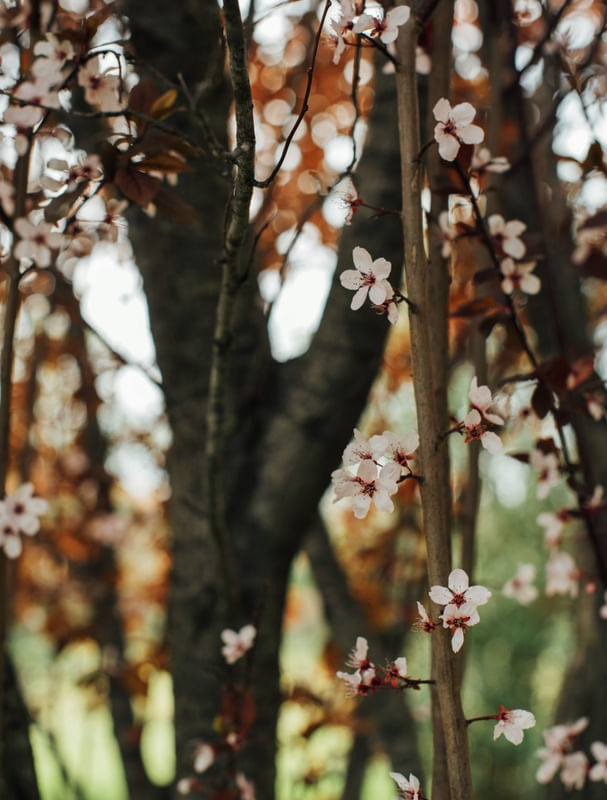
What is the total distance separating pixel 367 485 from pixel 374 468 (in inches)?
0.7

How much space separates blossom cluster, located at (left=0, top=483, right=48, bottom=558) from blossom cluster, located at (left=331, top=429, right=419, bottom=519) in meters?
0.55

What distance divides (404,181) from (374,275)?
0.10 m

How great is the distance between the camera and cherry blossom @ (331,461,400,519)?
72 cm

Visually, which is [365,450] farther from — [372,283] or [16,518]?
[16,518]

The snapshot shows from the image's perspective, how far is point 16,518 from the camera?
1.11m

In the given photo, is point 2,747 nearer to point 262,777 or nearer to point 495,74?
point 262,777

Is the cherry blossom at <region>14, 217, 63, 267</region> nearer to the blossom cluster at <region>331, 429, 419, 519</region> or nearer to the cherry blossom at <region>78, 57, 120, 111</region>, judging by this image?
the cherry blossom at <region>78, 57, 120, 111</region>

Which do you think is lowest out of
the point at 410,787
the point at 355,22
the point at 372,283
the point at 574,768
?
the point at 574,768

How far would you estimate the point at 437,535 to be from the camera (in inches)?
28.4

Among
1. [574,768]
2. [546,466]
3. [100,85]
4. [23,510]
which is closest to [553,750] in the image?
[574,768]

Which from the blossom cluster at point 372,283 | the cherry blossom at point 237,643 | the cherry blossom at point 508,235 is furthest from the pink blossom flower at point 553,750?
the blossom cluster at point 372,283

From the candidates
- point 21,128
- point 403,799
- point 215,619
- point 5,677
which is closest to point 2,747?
point 5,677

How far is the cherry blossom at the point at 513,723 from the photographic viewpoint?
2.28 ft

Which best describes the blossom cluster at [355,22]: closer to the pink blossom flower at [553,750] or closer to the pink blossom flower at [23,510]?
the pink blossom flower at [23,510]
